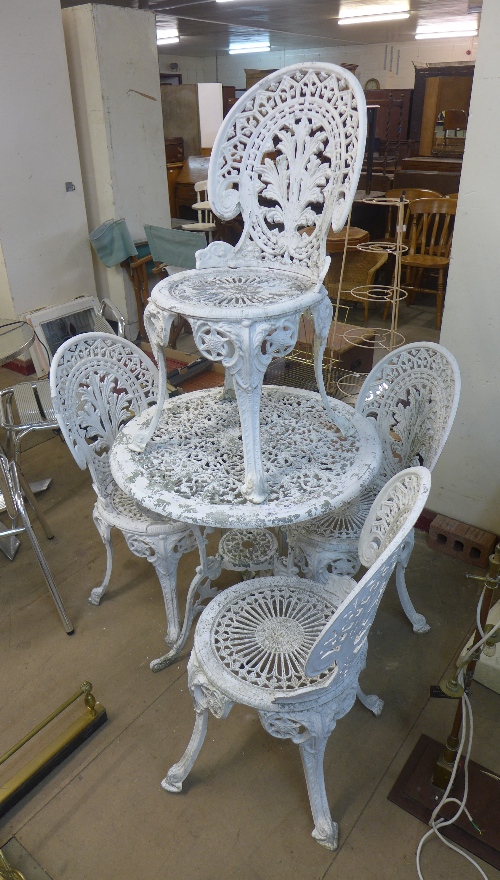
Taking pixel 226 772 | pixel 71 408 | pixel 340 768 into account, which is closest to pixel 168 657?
pixel 226 772

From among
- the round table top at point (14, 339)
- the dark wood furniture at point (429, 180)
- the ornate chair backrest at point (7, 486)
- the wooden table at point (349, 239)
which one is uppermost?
the dark wood furniture at point (429, 180)

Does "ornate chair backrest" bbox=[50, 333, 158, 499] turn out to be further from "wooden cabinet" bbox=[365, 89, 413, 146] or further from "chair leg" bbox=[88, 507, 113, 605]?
"wooden cabinet" bbox=[365, 89, 413, 146]

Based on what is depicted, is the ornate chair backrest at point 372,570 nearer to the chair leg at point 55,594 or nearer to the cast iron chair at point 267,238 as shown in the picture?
the cast iron chair at point 267,238

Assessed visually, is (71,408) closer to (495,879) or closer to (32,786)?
(32,786)

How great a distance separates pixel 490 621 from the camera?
83.4 inches

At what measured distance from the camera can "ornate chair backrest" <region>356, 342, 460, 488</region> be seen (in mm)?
1848

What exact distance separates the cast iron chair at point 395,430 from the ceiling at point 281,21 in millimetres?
5004

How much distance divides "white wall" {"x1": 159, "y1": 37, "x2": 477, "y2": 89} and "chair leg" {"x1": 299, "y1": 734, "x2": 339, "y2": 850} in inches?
411

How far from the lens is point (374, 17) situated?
6.75m

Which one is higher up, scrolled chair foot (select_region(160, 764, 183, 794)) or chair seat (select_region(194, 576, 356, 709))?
chair seat (select_region(194, 576, 356, 709))

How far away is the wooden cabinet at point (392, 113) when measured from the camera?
25.8 ft

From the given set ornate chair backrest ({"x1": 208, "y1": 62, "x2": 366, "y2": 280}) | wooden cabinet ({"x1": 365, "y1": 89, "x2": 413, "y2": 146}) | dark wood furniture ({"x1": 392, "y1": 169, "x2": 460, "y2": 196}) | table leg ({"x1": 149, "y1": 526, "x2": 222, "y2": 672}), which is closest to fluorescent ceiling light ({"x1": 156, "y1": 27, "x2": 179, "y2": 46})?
wooden cabinet ({"x1": 365, "y1": 89, "x2": 413, "y2": 146})

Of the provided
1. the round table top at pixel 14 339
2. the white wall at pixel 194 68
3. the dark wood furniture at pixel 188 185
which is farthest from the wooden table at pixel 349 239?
the white wall at pixel 194 68

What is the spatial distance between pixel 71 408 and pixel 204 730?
111cm
